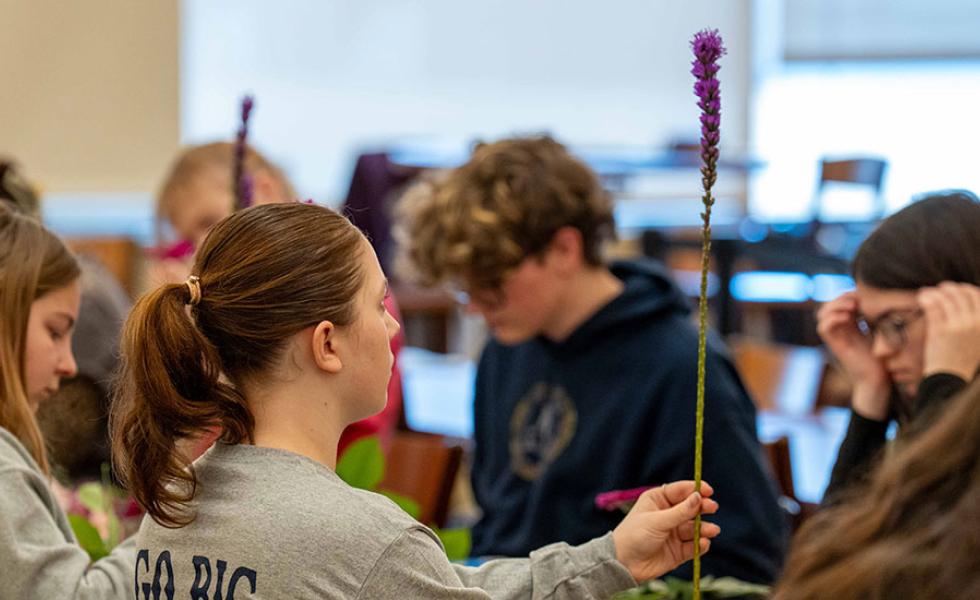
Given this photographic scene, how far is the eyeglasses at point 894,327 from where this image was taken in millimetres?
1971

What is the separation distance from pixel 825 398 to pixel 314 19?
454 cm

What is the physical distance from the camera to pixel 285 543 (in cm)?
130

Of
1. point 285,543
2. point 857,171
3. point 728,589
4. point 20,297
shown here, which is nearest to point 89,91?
point 857,171

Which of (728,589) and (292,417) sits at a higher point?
(292,417)

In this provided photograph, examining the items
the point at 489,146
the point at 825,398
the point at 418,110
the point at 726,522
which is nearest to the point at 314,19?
the point at 418,110

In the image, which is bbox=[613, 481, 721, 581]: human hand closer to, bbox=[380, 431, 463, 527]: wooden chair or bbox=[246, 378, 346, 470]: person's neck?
bbox=[246, 378, 346, 470]: person's neck

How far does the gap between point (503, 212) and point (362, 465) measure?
721 mm

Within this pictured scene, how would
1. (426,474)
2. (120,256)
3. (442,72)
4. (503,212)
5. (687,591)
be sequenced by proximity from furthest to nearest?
(442,72) < (120,256) < (426,474) < (503,212) < (687,591)

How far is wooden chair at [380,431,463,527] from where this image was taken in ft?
9.02

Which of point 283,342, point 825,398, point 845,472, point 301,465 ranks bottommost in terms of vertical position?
point 825,398

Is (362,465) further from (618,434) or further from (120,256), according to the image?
(120,256)

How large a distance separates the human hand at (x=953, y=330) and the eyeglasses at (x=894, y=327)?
0.07 meters

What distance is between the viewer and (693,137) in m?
8.53

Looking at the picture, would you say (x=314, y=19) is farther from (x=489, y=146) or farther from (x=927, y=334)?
(x=927, y=334)
